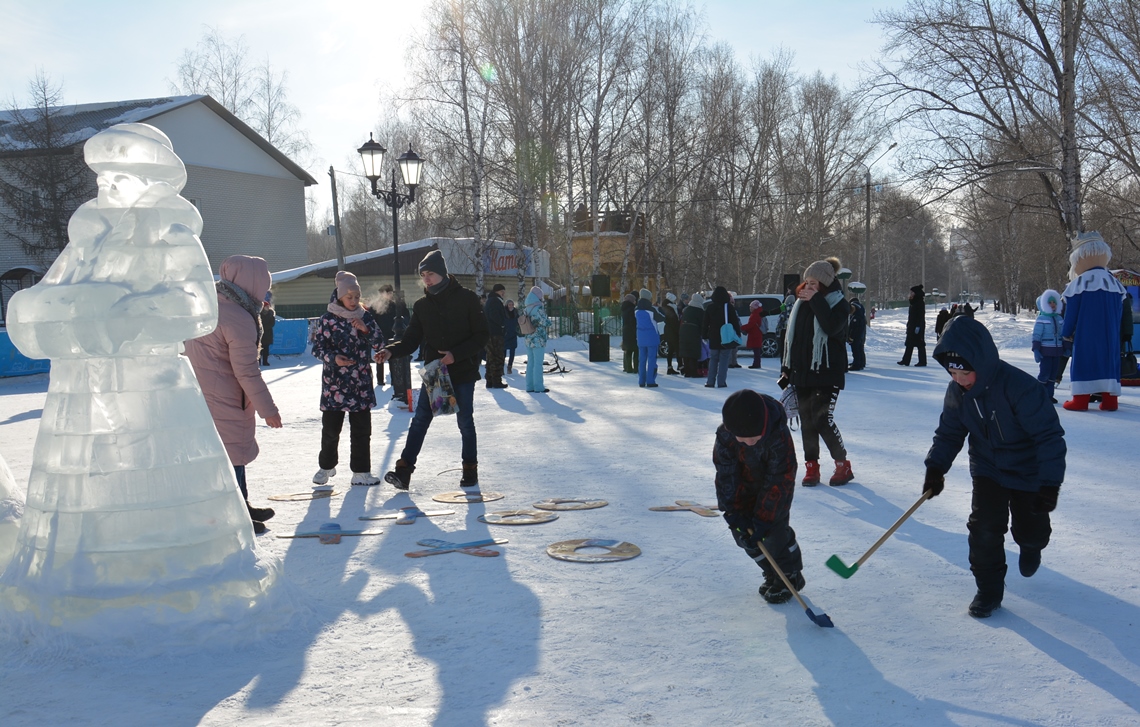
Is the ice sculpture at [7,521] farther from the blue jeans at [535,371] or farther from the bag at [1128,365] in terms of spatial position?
the bag at [1128,365]

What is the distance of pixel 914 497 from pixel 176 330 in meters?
4.95

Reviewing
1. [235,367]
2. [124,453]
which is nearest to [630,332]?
[235,367]

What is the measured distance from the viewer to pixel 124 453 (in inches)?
142

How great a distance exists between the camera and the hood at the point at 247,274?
5.56 meters

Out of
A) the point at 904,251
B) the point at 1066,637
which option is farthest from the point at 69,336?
the point at 904,251

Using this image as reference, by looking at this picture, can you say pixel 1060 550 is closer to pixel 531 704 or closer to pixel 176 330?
pixel 531 704

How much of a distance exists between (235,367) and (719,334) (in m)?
10.4

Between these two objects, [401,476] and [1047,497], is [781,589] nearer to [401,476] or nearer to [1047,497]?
[1047,497]

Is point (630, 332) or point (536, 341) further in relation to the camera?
point (630, 332)

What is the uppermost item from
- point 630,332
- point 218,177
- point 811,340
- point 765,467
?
point 218,177

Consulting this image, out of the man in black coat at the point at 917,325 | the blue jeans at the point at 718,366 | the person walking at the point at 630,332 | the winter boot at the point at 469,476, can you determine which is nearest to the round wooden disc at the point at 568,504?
the winter boot at the point at 469,476

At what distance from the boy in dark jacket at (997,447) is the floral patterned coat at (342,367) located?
4302 millimetres

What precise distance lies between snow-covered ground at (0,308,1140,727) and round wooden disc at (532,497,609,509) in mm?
99

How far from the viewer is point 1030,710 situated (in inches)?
117
